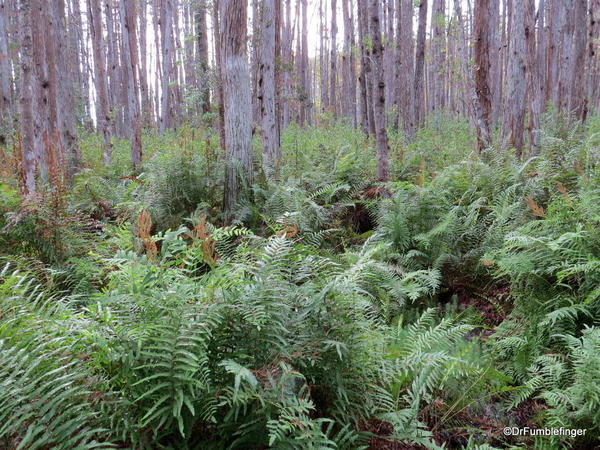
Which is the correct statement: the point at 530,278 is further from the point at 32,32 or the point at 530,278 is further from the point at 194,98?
the point at 194,98

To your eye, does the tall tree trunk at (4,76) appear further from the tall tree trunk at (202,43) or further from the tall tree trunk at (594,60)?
the tall tree trunk at (594,60)

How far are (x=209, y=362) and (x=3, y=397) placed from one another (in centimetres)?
77

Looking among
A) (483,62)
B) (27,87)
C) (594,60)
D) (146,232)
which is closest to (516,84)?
(483,62)

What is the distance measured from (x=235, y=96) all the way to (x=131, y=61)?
5.09 meters

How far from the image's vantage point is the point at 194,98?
570 inches

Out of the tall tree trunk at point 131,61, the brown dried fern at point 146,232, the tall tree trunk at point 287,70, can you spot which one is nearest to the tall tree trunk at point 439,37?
the tall tree trunk at point 287,70

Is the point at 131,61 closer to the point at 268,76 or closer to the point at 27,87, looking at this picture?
the point at 268,76

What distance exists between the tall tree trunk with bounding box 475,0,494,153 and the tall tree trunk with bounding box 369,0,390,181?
212 centimetres

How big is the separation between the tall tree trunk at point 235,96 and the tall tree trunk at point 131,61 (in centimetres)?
437

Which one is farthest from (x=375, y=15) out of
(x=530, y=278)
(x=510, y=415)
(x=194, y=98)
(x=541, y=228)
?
(x=194, y=98)

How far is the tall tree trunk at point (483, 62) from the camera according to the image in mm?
7531

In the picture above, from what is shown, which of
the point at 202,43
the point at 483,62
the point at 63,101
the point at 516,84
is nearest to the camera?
the point at 516,84

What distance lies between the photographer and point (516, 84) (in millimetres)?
7434

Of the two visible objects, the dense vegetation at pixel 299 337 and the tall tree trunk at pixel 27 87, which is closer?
the dense vegetation at pixel 299 337
